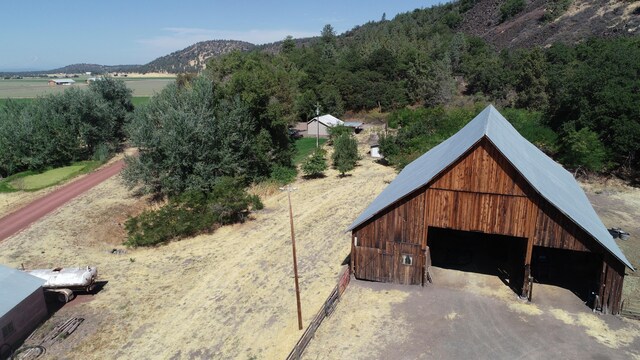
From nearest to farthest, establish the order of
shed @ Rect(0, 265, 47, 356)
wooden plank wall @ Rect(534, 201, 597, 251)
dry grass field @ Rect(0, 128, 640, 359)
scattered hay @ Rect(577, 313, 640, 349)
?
1. scattered hay @ Rect(577, 313, 640, 349)
2. dry grass field @ Rect(0, 128, 640, 359)
3. wooden plank wall @ Rect(534, 201, 597, 251)
4. shed @ Rect(0, 265, 47, 356)

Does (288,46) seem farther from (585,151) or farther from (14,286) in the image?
(14,286)

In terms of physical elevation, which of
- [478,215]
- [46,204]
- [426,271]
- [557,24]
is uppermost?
[557,24]

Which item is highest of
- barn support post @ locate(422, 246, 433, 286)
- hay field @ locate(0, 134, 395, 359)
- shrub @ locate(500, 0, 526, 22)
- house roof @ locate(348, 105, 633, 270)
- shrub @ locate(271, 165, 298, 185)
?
shrub @ locate(500, 0, 526, 22)

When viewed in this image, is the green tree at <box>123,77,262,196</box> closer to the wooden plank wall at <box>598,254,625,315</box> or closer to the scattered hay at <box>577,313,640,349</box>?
the scattered hay at <box>577,313,640,349</box>

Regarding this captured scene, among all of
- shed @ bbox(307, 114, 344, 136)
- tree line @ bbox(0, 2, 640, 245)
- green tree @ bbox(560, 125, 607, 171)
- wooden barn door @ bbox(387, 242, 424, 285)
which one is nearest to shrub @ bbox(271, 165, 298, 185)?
tree line @ bbox(0, 2, 640, 245)

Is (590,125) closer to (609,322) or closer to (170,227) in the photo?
(609,322)

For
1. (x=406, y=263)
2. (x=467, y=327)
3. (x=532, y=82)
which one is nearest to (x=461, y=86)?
(x=532, y=82)

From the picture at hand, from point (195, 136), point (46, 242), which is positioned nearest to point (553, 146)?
point (195, 136)

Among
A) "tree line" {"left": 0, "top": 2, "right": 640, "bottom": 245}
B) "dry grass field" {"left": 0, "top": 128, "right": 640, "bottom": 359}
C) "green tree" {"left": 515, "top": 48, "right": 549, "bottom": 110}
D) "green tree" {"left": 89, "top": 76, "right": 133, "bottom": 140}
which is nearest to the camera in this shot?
"dry grass field" {"left": 0, "top": 128, "right": 640, "bottom": 359}
